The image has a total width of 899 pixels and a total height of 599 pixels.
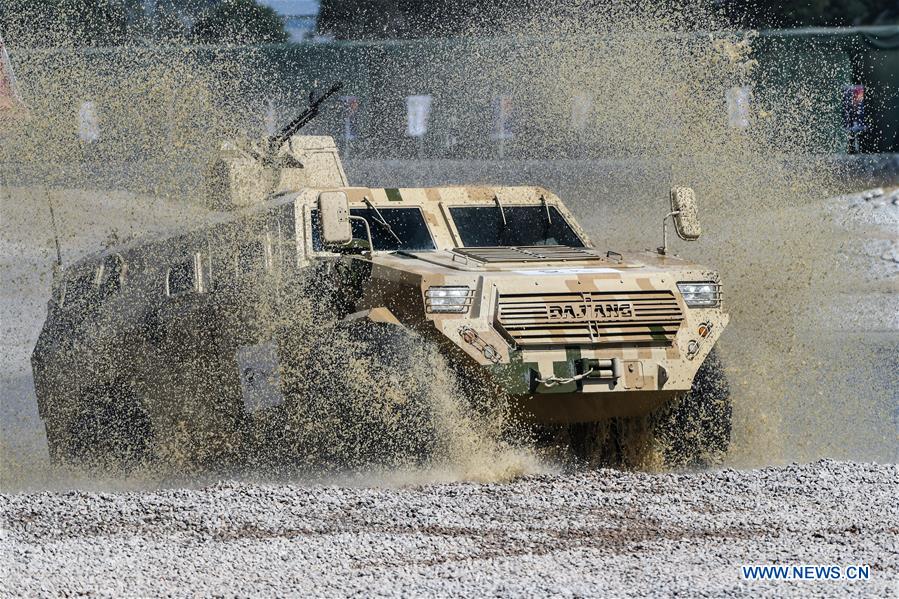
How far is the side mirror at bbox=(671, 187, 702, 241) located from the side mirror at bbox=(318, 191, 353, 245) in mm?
2160

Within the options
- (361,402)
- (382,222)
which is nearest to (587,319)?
(361,402)

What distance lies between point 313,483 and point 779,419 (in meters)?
3.07

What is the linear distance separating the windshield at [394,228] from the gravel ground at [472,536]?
177 cm

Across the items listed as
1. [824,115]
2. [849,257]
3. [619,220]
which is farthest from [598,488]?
[824,115]

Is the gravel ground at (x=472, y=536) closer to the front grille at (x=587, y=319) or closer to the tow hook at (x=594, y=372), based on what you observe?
the tow hook at (x=594, y=372)

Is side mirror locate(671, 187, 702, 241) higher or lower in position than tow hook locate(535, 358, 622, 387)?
higher

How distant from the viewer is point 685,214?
31.7ft

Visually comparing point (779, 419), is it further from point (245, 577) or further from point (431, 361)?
point (245, 577)

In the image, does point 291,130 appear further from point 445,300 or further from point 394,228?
point 445,300

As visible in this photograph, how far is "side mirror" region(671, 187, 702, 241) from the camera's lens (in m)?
9.64

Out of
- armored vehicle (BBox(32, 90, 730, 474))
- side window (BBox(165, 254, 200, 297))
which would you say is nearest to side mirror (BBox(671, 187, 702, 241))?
armored vehicle (BBox(32, 90, 730, 474))

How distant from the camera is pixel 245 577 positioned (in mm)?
6441

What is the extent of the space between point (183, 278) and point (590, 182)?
9.14 meters

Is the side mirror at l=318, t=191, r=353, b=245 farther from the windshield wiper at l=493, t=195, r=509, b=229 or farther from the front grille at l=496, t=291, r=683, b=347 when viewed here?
the windshield wiper at l=493, t=195, r=509, b=229
